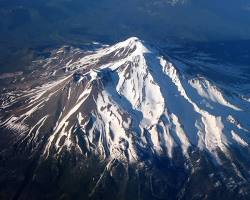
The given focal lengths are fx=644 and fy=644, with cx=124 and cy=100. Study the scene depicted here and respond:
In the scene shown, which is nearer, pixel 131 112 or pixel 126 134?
pixel 126 134

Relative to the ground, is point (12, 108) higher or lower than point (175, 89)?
lower

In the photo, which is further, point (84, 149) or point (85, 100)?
point (85, 100)

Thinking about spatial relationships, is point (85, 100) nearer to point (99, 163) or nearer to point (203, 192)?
point (99, 163)

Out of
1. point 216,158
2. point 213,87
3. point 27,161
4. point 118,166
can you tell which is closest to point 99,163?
point 118,166

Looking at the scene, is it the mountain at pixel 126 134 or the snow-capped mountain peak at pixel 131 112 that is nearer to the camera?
the mountain at pixel 126 134

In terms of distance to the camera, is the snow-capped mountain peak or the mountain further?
the snow-capped mountain peak

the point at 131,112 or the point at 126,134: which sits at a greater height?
the point at 131,112

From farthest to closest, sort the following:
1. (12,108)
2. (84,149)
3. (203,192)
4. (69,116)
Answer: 1. (12,108)
2. (69,116)
3. (84,149)
4. (203,192)

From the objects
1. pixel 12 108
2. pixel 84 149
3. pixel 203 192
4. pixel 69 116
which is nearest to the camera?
pixel 203 192
